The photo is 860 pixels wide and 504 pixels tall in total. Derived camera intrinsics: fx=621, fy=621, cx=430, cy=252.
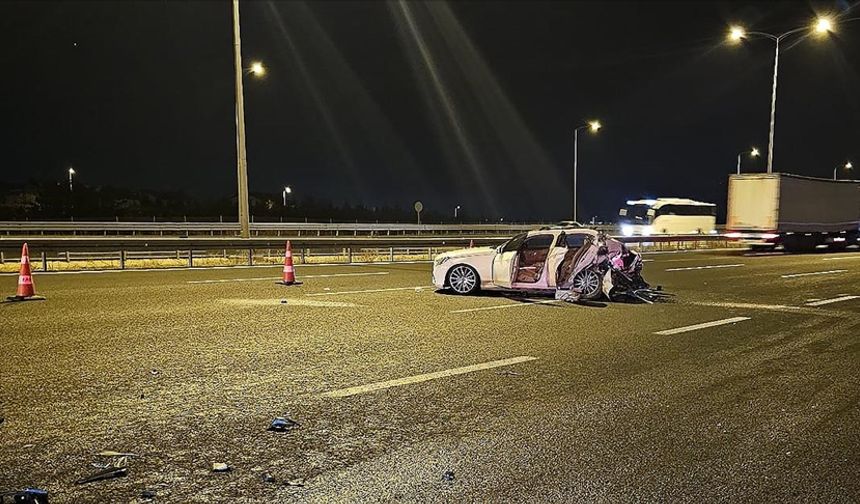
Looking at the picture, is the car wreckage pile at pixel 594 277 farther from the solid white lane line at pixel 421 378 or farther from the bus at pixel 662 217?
the bus at pixel 662 217

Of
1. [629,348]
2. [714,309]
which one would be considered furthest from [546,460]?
[714,309]

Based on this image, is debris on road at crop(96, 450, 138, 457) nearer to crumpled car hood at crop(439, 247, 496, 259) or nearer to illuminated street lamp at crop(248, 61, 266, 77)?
crumpled car hood at crop(439, 247, 496, 259)

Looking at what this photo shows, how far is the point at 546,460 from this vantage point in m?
3.93

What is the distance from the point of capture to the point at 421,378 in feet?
19.2

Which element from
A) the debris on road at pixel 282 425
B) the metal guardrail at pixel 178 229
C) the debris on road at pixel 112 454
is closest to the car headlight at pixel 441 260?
the debris on road at pixel 282 425

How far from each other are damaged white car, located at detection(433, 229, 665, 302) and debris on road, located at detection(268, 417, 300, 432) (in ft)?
25.5

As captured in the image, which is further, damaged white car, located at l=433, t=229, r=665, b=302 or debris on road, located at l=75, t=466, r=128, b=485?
damaged white car, located at l=433, t=229, r=665, b=302

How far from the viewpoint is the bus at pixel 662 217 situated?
153ft

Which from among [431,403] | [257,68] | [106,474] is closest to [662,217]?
[257,68]

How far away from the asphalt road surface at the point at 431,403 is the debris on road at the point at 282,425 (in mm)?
72

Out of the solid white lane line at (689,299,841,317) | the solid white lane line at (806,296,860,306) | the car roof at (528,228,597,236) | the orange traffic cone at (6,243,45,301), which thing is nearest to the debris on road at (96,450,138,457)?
the orange traffic cone at (6,243,45,301)

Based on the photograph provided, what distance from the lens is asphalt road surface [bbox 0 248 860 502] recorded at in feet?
11.8

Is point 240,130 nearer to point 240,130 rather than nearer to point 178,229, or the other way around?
point 240,130

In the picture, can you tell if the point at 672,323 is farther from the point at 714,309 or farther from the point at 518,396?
the point at 518,396
